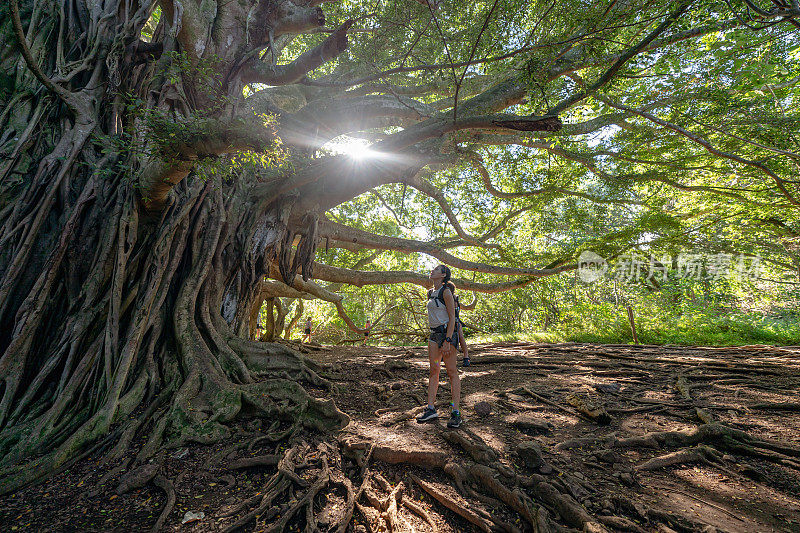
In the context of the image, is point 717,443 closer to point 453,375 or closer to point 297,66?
point 453,375

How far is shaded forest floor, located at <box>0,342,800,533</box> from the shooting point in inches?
67.0

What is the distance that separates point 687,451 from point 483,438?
4.53ft

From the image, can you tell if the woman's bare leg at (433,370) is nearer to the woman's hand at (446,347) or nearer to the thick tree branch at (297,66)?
the woman's hand at (446,347)

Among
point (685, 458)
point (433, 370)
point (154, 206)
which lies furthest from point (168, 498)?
point (685, 458)

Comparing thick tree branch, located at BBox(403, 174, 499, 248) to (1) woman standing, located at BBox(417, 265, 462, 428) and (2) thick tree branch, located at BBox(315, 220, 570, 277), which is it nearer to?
(2) thick tree branch, located at BBox(315, 220, 570, 277)

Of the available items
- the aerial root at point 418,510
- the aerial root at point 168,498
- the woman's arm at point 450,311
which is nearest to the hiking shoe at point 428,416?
the woman's arm at point 450,311

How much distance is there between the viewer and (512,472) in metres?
1.97

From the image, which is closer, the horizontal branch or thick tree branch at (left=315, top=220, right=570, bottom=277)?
thick tree branch at (left=315, top=220, right=570, bottom=277)

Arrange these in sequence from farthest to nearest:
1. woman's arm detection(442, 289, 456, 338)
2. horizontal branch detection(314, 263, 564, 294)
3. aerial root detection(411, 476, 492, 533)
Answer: horizontal branch detection(314, 263, 564, 294) < woman's arm detection(442, 289, 456, 338) < aerial root detection(411, 476, 492, 533)

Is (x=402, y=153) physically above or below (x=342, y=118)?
below

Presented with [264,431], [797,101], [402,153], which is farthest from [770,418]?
[797,101]

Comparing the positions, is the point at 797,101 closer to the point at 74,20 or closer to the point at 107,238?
the point at 107,238

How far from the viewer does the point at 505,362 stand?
511 cm

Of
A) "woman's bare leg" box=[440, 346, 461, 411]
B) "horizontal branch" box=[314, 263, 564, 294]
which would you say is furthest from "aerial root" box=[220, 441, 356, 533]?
"horizontal branch" box=[314, 263, 564, 294]
